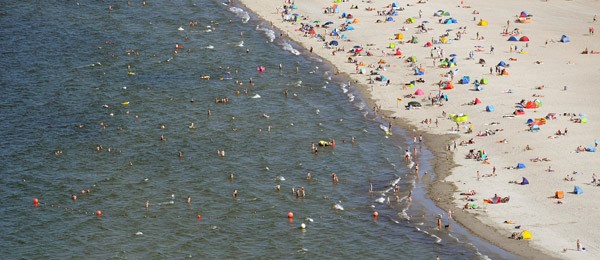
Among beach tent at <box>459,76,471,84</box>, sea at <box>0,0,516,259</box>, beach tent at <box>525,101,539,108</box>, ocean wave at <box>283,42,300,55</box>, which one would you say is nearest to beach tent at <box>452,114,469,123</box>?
sea at <box>0,0,516,259</box>

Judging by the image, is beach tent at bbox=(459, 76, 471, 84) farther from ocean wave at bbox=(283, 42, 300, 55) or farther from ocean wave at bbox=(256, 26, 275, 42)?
ocean wave at bbox=(256, 26, 275, 42)

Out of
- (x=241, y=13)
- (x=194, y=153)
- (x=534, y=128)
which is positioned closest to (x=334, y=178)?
(x=194, y=153)

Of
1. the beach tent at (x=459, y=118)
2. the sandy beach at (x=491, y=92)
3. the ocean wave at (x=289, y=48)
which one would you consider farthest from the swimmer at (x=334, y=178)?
the ocean wave at (x=289, y=48)

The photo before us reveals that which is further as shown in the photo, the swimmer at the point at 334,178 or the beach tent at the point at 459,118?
the beach tent at the point at 459,118

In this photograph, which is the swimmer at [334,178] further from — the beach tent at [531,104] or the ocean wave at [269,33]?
the ocean wave at [269,33]

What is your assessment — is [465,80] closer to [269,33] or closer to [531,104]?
[531,104]
